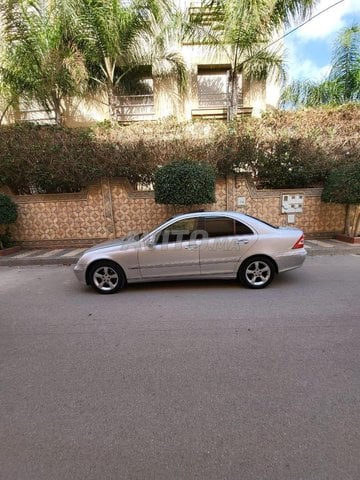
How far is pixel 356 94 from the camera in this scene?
11.6 meters

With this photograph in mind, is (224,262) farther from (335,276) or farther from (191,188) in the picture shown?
(191,188)

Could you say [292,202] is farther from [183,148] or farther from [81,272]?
[81,272]

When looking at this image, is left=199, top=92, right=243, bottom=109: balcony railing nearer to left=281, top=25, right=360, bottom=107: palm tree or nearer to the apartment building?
the apartment building

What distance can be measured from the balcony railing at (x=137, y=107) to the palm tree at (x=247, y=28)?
137 inches

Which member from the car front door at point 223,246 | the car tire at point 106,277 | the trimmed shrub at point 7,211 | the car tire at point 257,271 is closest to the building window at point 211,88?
the trimmed shrub at point 7,211

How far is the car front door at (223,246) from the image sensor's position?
4.98 metres

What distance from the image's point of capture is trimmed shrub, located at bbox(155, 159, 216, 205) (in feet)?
25.2

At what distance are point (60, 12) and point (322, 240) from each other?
36.8 feet

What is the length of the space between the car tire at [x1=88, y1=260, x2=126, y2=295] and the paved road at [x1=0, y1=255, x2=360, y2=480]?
44cm

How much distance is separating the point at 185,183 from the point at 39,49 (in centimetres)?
700

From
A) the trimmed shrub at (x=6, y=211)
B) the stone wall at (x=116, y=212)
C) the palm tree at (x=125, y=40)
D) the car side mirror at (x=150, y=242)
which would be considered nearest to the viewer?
Answer: the car side mirror at (x=150, y=242)

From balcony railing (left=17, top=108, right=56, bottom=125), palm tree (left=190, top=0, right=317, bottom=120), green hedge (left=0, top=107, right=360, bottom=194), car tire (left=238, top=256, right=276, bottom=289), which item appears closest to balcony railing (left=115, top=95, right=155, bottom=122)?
balcony railing (left=17, top=108, right=56, bottom=125)

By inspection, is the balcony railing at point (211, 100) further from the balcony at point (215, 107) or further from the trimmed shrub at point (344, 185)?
the trimmed shrub at point (344, 185)

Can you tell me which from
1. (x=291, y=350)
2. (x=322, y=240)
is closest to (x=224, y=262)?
(x=291, y=350)
